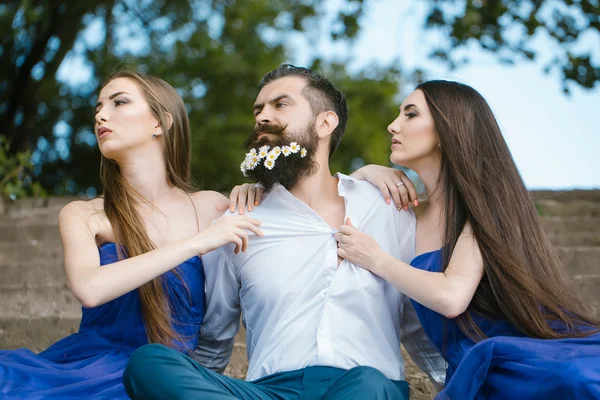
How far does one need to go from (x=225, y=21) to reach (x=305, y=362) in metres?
10.7

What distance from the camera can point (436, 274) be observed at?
11.0 ft

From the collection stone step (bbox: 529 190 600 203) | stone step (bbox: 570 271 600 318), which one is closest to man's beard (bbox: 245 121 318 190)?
stone step (bbox: 570 271 600 318)

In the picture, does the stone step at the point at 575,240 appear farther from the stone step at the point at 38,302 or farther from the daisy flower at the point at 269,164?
the stone step at the point at 38,302

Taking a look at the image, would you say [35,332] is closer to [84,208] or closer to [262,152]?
[84,208]

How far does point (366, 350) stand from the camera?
137 inches

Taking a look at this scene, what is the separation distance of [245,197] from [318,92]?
0.70m

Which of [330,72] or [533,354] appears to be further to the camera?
[330,72]

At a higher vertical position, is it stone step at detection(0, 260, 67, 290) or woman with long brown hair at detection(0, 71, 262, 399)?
woman with long brown hair at detection(0, 71, 262, 399)

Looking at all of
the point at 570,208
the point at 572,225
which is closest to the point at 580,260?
the point at 572,225

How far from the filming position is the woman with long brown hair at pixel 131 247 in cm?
334

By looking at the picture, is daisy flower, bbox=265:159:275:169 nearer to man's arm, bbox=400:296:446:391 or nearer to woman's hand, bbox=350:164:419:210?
woman's hand, bbox=350:164:419:210

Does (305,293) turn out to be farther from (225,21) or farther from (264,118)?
(225,21)

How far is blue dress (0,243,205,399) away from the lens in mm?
3221

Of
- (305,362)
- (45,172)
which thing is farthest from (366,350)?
(45,172)
